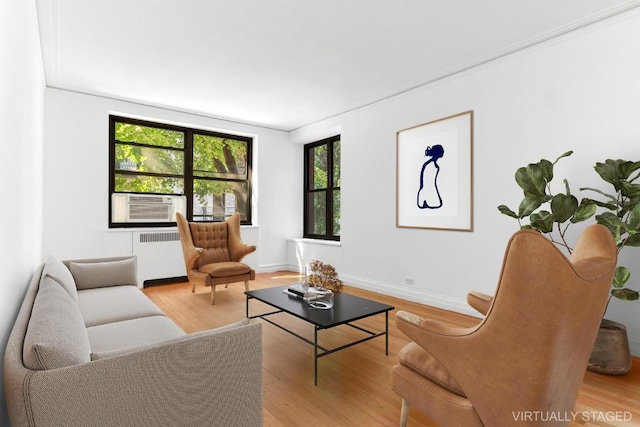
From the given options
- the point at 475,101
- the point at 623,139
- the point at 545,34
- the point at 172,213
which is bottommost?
the point at 172,213

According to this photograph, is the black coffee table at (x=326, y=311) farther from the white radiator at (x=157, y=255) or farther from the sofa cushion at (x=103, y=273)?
the white radiator at (x=157, y=255)

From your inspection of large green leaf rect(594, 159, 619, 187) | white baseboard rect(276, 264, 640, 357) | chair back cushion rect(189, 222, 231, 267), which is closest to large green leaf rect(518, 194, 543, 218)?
large green leaf rect(594, 159, 619, 187)

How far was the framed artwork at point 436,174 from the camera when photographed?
12.4ft

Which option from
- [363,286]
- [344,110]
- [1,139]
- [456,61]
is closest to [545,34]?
[456,61]

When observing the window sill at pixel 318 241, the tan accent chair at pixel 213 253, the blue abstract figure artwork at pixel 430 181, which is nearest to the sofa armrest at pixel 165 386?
the tan accent chair at pixel 213 253

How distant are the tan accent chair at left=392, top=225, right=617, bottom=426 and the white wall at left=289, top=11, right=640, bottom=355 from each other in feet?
6.57

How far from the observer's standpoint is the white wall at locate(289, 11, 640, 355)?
2775mm

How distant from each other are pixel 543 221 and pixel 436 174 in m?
1.62

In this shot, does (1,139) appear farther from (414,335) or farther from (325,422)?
(325,422)

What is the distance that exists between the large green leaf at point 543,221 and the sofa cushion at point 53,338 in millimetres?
2928

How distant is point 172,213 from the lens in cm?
549

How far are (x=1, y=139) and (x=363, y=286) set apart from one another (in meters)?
4.33

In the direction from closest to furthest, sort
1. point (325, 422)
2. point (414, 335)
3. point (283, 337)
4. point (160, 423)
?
point (160, 423) < point (414, 335) < point (325, 422) < point (283, 337)

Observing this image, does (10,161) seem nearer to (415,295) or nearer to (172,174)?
(415,295)
